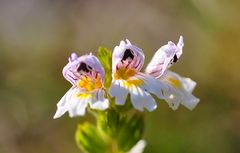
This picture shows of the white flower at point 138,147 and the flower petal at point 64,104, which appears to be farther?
the white flower at point 138,147

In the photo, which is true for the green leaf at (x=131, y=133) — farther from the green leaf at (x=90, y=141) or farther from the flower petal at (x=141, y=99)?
the flower petal at (x=141, y=99)

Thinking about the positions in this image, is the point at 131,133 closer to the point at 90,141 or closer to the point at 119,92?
the point at 90,141

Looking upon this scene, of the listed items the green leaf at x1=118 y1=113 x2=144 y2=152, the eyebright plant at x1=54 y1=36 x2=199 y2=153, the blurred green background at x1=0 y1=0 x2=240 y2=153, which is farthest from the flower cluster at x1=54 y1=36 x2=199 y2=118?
the blurred green background at x1=0 y1=0 x2=240 y2=153

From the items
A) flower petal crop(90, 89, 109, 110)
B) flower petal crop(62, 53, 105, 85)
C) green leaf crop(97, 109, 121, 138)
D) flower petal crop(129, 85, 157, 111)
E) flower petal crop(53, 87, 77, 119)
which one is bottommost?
green leaf crop(97, 109, 121, 138)

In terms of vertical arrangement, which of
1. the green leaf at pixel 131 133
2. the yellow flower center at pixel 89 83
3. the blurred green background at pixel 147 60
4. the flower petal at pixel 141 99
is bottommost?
the blurred green background at pixel 147 60

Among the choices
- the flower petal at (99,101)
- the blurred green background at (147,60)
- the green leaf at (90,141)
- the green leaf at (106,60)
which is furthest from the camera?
A: the blurred green background at (147,60)

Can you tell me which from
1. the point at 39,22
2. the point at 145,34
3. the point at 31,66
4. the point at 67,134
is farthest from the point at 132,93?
the point at 39,22

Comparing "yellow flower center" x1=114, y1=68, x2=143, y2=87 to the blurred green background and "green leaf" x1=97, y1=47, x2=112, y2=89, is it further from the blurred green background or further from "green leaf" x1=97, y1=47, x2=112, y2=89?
the blurred green background

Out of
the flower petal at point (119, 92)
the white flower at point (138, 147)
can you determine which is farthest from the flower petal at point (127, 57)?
the white flower at point (138, 147)
